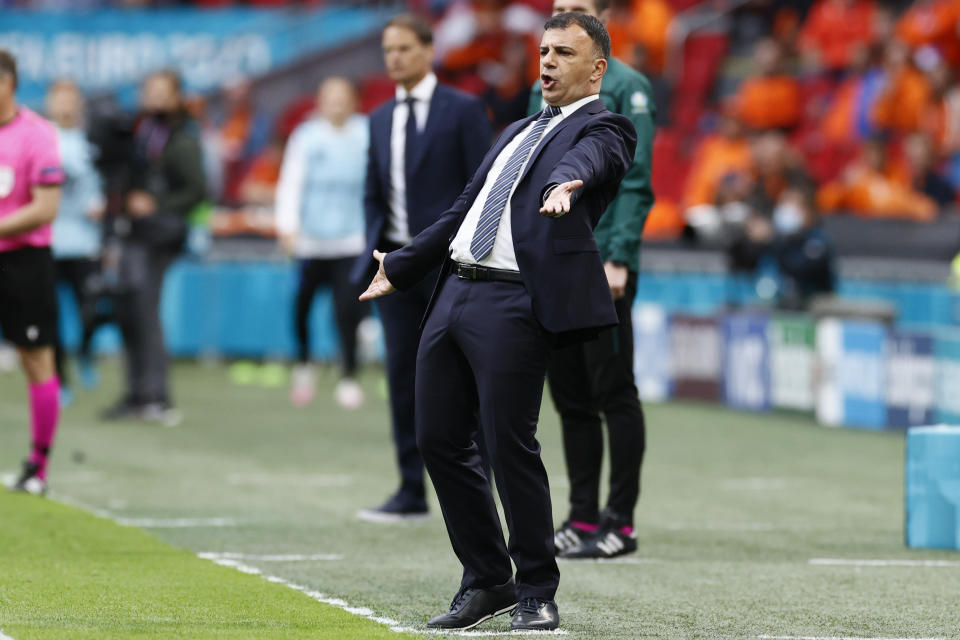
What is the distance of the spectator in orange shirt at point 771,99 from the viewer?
65.0ft

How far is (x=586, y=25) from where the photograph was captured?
5770 millimetres

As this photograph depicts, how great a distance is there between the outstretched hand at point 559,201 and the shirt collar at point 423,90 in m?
3.07

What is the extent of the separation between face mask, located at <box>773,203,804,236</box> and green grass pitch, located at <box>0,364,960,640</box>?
259 centimetres

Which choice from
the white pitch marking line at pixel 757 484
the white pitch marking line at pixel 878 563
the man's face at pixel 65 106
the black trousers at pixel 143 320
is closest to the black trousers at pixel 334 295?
the black trousers at pixel 143 320

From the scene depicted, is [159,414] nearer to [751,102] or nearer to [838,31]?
[751,102]

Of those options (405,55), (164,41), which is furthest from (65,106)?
(164,41)

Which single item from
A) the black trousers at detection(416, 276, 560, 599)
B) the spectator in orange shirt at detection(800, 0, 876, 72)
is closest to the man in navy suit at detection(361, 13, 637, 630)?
the black trousers at detection(416, 276, 560, 599)

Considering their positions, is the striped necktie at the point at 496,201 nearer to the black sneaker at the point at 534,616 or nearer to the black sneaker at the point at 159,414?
the black sneaker at the point at 534,616

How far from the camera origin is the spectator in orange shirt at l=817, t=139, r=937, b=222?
54.4ft

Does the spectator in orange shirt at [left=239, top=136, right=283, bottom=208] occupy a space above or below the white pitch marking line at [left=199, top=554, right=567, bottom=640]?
above

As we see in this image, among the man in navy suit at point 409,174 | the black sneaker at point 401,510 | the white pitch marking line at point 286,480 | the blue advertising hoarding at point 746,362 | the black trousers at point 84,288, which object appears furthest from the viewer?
the blue advertising hoarding at point 746,362

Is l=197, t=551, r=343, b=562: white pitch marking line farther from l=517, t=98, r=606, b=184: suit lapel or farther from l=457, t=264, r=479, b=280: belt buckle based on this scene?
l=517, t=98, r=606, b=184: suit lapel

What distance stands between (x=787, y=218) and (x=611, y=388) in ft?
26.4

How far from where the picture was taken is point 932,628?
584 centimetres
